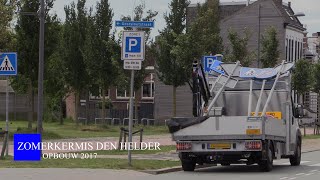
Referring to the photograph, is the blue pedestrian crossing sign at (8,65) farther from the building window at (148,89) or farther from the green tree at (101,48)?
the building window at (148,89)

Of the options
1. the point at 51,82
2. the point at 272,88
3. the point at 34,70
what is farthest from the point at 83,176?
the point at 51,82

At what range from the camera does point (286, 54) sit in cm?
6875

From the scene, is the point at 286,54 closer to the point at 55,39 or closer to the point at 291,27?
the point at 291,27

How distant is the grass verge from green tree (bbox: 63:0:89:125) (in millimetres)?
28611

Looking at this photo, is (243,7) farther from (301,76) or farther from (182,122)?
(182,122)

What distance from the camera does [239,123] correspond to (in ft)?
63.2

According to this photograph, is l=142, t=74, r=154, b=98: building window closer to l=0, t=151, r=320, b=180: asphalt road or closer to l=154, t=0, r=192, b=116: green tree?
l=154, t=0, r=192, b=116: green tree

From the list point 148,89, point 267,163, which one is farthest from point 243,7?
point 267,163

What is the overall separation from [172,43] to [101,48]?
15.5 feet

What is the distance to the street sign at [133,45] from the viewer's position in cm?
1942

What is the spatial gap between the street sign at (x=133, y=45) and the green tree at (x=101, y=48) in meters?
28.5

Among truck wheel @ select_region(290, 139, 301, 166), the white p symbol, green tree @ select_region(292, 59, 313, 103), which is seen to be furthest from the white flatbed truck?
green tree @ select_region(292, 59, 313, 103)

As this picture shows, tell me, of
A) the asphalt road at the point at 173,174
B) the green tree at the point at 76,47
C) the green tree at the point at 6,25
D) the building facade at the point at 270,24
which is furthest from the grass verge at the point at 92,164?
the building facade at the point at 270,24

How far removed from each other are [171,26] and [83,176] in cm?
3229
